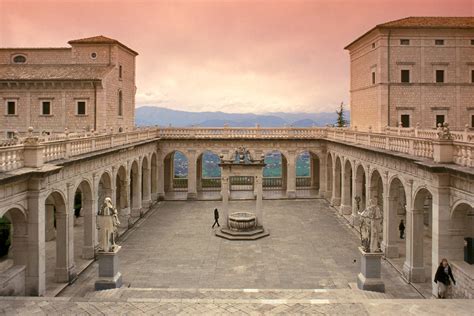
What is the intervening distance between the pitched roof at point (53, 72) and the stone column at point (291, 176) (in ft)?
59.3

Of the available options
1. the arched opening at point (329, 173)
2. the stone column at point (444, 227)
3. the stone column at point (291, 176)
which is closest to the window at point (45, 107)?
the stone column at point (291, 176)

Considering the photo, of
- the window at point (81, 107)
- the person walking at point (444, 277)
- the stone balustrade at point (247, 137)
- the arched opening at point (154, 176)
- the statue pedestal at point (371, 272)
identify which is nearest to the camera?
the person walking at point (444, 277)

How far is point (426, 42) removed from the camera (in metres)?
37.9

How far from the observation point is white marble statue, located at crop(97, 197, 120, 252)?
18.1 meters

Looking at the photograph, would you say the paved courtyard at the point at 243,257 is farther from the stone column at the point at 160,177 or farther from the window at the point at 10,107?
the window at the point at 10,107

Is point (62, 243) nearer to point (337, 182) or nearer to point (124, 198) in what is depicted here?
point (124, 198)

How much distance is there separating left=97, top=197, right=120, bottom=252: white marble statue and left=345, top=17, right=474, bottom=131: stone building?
26340 mm

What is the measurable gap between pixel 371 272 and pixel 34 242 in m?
12.9

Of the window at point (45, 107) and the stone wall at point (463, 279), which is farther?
the window at point (45, 107)

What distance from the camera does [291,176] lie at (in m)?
43.4

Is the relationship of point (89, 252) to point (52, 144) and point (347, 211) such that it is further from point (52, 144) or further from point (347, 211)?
point (347, 211)

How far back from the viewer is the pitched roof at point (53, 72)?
38469 millimetres

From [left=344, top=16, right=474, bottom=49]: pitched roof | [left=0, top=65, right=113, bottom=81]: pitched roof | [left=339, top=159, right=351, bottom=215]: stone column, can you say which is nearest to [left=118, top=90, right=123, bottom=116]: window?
[left=0, top=65, right=113, bottom=81]: pitched roof

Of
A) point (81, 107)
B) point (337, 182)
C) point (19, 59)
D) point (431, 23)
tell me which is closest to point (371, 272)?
point (337, 182)
